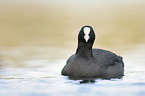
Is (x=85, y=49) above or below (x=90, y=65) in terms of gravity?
above

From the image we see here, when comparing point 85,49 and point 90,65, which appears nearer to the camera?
point 90,65

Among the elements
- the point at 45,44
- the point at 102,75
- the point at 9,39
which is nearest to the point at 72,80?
the point at 102,75

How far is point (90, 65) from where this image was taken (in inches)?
432

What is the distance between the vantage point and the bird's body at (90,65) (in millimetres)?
10844

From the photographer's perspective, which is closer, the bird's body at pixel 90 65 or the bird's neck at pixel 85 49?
the bird's body at pixel 90 65

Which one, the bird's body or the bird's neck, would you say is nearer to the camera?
the bird's body

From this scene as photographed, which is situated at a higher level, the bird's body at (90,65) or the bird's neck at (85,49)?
the bird's neck at (85,49)

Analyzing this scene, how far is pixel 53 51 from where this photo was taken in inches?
611

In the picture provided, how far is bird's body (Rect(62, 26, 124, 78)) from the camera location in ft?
35.6

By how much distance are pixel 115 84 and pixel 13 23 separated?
13.8 m

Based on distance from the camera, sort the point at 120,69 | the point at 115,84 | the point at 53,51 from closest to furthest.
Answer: the point at 115,84 < the point at 120,69 < the point at 53,51

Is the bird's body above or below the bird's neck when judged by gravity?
below

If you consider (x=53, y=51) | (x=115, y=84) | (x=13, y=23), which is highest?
(x=13, y=23)

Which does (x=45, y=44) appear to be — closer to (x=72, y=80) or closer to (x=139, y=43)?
(x=139, y=43)
